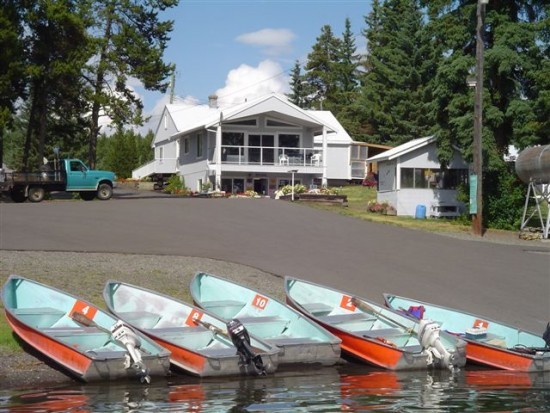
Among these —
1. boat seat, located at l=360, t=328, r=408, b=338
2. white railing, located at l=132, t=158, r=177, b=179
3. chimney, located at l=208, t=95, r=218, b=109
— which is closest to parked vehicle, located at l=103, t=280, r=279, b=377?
boat seat, located at l=360, t=328, r=408, b=338

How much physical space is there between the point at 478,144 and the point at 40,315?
2339 cm

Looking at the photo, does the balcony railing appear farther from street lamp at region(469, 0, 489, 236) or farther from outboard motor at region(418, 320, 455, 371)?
outboard motor at region(418, 320, 455, 371)

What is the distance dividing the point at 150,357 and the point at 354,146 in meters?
52.8

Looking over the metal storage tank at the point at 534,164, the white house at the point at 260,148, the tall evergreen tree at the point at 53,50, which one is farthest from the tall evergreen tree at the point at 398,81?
the metal storage tank at the point at 534,164

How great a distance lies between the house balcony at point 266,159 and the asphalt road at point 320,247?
45.5 ft

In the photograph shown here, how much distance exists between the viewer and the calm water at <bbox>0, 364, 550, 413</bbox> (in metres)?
12.4

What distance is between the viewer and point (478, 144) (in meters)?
34.8

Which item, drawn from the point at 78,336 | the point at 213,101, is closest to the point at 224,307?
the point at 78,336

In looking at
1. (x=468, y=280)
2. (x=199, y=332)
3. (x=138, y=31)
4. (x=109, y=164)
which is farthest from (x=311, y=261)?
(x=109, y=164)

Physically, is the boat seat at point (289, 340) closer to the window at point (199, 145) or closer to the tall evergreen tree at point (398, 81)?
the window at point (199, 145)

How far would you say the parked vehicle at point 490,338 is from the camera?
15.9 meters

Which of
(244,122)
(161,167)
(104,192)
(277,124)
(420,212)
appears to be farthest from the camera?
(161,167)

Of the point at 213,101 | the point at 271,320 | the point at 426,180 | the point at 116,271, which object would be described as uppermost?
the point at 213,101

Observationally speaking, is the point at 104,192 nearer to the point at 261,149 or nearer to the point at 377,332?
the point at 261,149
